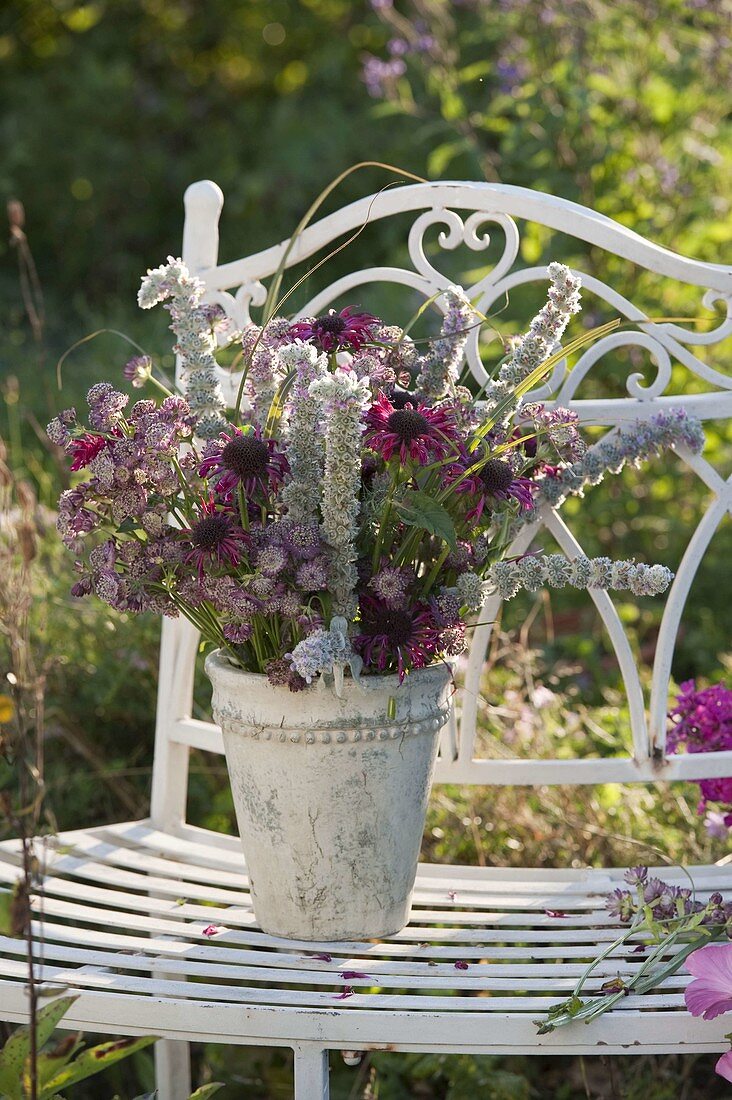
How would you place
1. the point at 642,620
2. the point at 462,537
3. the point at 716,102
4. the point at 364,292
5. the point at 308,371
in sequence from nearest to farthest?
the point at 308,371, the point at 462,537, the point at 642,620, the point at 716,102, the point at 364,292

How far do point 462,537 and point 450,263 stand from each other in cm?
408

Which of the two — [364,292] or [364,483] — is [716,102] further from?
[364,483]

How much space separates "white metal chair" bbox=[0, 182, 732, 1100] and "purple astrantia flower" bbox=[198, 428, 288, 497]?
458 millimetres

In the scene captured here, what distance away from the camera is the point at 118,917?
1664 mm

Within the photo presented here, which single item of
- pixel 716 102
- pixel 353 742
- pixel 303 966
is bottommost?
pixel 303 966

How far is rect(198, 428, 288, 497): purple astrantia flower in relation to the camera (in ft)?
4.51

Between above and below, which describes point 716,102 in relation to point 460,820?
above

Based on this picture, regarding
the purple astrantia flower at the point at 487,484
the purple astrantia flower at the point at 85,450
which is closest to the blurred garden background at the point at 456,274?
the purple astrantia flower at the point at 85,450

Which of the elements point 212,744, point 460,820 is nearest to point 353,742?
point 212,744

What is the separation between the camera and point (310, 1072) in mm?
1428

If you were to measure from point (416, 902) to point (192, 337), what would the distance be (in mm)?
786

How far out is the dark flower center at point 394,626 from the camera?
1.43 m

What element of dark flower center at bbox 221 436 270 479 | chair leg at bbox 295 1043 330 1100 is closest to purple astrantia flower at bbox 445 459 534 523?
dark flower center at bbox 221 436 270 479

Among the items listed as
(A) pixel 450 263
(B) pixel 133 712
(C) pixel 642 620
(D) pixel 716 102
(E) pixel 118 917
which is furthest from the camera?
(A) pixel 450 263
